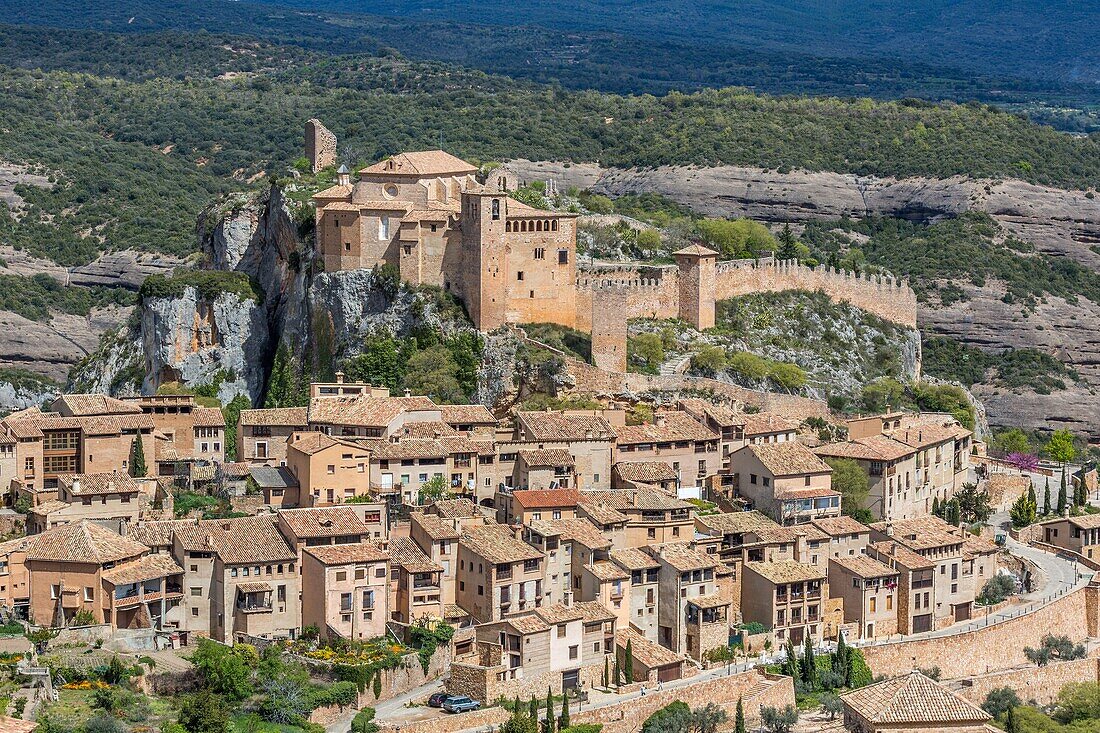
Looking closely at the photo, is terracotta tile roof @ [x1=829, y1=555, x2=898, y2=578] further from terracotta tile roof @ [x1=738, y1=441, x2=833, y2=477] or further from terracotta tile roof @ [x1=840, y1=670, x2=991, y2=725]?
terracotta tile roof @ [x1=840, y1=670, x2=991, y2=725]

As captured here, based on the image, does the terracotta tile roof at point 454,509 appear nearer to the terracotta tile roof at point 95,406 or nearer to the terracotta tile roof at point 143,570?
the terracotta tile roof at point 143,570

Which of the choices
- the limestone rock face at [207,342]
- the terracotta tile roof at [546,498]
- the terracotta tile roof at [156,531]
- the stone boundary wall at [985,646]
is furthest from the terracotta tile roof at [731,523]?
the limestone rock face at [207,342]

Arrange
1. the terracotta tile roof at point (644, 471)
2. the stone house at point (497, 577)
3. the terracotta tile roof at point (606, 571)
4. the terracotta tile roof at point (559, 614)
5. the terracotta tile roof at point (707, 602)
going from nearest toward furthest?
the terracotta tile roof at point (559, 614)
the stone house at point (497, 577)
the terracotta tile roof at point (606, 571)
the terracotta tile roof at point (707, 602)
the terracotta tile roof at point (644, 471)

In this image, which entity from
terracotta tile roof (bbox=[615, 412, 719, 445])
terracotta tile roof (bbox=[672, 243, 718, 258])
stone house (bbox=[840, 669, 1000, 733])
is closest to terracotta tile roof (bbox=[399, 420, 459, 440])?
terracotta tile roof (bbox=[615, 412, 719, 445])

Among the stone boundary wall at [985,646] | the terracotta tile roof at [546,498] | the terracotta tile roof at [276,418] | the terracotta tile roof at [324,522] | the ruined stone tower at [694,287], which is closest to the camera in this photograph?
the terracotta tile roof at [324,522]

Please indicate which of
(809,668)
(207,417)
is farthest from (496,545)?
(207,417)

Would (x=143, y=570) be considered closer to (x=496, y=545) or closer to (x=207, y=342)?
(x=496, y=545)

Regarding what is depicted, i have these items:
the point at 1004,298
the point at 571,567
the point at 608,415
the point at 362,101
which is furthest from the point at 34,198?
the point at 571,567
